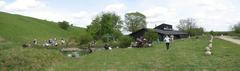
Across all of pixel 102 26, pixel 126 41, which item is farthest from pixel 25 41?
pixel 126 41

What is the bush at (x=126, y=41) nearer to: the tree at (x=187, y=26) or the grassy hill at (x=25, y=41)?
the grassy hill at (x=25, y=41)

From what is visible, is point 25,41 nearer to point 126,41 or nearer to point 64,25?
point 126,41

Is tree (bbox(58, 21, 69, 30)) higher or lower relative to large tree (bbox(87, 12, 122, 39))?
higher

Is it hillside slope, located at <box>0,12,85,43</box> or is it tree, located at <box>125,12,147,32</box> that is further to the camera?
tree, located at <box>125,12,147,32</box>

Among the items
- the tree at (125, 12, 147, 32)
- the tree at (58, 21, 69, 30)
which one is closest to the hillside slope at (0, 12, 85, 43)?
the tree at (58, 21, 69, 30)

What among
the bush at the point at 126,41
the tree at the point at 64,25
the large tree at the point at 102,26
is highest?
the tree at the point at 64,25

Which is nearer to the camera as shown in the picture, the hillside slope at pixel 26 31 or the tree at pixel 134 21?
the hillside slope at pixel 26 31

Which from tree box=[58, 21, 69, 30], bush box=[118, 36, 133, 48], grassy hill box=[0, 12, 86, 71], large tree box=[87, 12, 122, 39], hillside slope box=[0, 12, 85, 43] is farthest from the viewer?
tree box=[58, 21, 69, 30]

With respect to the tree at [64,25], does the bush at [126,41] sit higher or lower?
lower

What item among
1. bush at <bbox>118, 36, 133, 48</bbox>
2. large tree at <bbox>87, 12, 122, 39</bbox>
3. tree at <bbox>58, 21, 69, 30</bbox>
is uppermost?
tree at <bbox>58, 21, 69, 30</bbox>

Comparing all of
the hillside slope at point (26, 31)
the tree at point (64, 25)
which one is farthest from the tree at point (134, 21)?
the tree at point (64, 25)

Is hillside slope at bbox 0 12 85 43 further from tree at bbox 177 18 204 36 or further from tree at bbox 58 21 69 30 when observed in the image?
tree at bbox 177 18 204 36

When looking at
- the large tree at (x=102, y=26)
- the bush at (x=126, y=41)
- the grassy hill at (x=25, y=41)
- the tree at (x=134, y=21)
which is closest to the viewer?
the grassy hill at (x=25, y=41)

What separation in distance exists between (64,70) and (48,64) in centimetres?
371
